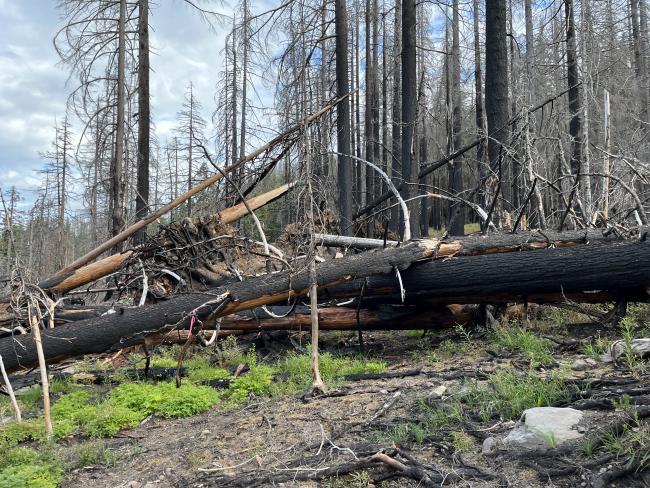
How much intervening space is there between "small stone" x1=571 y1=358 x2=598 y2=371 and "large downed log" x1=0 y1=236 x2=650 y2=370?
151 centimetres

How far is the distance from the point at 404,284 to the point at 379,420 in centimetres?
264

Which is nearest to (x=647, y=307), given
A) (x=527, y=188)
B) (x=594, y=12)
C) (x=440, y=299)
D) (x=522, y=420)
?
(x=527, y=188)

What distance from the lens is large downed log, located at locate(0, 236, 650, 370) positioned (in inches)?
229

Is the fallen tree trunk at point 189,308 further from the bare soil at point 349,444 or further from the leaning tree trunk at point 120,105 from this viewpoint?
the leaning tree trunk at point 120,105

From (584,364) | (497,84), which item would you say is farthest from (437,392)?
(497,84)

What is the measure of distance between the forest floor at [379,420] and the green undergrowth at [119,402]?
0.06 ft

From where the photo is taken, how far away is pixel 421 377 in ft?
16.6

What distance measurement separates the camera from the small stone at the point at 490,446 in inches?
121

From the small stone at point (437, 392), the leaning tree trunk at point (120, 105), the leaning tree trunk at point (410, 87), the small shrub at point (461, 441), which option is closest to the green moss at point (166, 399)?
the small stone at point (437, 392)

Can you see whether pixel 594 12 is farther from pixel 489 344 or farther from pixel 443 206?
pixel 443 206

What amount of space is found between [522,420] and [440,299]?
3.33 metres

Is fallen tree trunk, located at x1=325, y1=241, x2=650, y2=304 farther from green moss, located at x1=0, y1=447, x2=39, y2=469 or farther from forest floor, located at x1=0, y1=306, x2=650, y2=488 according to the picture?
green moss, located at x1=0, y1=447, x2=39, y2=469

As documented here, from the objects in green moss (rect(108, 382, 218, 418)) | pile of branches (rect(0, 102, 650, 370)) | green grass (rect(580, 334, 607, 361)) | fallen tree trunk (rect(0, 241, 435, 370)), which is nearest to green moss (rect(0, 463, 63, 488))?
green moss (rect(108, 382, 218, 418))

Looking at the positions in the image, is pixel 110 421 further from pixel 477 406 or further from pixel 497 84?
pixel 497 84
